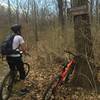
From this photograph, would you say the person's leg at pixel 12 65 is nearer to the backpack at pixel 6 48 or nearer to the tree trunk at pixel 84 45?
the backpack at pixel 6 48

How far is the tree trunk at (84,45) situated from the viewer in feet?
26.9

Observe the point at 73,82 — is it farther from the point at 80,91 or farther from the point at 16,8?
the point at 16,8

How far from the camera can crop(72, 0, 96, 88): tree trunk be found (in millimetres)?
8195

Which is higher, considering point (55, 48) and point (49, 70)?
point (55, 48)

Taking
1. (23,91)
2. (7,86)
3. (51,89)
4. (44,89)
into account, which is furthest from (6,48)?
(51,89)

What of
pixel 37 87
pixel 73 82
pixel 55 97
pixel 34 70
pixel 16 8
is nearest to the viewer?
pixel 55 97

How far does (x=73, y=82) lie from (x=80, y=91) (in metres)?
0.46

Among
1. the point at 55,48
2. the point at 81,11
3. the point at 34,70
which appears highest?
the point at 81,11

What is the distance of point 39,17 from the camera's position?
2842 centimetres

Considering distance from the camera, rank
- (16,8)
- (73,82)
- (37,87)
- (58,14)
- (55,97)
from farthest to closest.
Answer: (16,8) < (58,14) < (37,87) < (73,82) < (55,97)

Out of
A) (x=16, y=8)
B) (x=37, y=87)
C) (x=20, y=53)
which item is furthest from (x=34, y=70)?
(x=16, y=8)

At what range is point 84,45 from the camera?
8297 mm

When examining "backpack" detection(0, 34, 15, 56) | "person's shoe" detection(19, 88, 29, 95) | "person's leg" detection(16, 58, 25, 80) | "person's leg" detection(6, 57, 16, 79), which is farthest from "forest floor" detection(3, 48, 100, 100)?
"backpack" detection(0, 34, 15, 56)

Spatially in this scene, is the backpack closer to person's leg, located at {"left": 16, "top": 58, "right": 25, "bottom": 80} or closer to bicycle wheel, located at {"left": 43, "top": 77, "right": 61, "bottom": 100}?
person's leg, located at {"left": 16, "top": 58, "right": 25, "bottom": 80}
